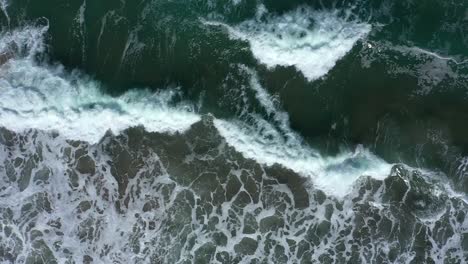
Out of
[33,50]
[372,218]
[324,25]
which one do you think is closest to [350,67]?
[324,25]

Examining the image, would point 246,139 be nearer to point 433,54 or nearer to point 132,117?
point 132,117

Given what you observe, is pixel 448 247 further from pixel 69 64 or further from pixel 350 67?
pixel 69 64

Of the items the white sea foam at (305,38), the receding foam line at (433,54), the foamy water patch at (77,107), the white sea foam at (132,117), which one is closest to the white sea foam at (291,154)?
the white sea foam at (132,117)

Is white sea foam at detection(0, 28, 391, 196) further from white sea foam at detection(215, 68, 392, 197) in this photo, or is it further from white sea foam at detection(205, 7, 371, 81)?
white sea foam at detection(205, 7, 371, 81)

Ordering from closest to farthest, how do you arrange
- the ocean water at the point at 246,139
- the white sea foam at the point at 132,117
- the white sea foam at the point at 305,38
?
the ocean water at the point at 246,139 → the white sea foam at the point at 132,117 → the white sea foam at the point at 305,38

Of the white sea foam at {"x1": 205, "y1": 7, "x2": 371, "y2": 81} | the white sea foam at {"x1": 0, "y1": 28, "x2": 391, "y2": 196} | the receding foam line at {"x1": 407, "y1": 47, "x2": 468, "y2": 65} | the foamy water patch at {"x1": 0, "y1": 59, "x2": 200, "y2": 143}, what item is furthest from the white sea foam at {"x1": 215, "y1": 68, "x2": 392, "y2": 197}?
the receding foam line at {"x1": 407, "y1": 47, "x2": 468, "y2": 65}

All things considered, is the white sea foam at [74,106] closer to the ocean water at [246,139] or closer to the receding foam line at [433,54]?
the ocean water at [246,139]

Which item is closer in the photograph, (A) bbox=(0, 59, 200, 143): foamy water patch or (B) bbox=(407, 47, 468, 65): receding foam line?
(B) bbox=(407, 47, 468, 65): receding foam line
